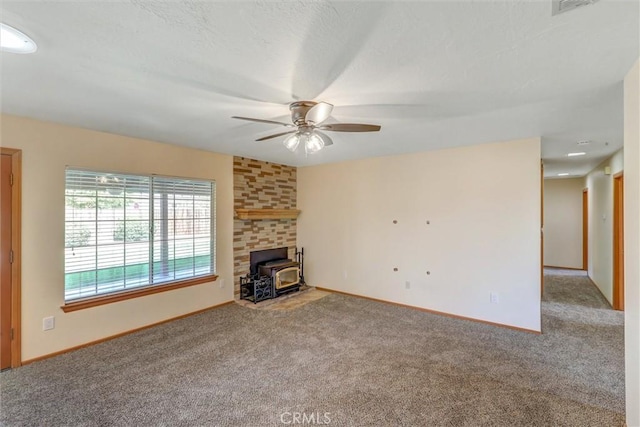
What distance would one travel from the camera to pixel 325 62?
5.65 ft

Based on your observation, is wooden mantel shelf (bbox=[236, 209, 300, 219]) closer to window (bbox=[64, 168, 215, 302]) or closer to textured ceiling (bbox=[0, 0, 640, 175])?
window (bbox=[64, 168, 215, 302])

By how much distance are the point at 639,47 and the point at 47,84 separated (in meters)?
3.69

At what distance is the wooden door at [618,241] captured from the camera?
418 cm

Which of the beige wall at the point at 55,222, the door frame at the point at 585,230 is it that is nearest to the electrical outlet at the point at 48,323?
the beige wall at the point at 55,222

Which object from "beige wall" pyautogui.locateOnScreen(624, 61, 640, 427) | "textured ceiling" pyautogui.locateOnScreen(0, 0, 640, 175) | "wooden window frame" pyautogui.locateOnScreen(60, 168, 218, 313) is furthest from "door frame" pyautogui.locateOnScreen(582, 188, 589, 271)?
"wooden window frame" pyautogui.locateOnScreen(60, 168, 218, 313)

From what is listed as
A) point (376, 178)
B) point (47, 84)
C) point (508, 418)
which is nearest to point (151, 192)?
point (47, 84)

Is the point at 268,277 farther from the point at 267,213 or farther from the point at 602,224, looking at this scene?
the point at 602,224

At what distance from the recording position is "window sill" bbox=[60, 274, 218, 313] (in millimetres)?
3082

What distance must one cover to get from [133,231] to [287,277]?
2.50 m

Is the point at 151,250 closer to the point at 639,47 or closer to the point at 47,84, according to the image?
the point at 47,84

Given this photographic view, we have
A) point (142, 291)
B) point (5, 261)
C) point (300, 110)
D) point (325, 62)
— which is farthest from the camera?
point (142, 291)

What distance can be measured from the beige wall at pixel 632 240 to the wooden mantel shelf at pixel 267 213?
416 cm

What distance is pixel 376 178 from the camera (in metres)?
4.76

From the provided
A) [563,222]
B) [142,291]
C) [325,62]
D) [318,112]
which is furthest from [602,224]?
[142,291]
